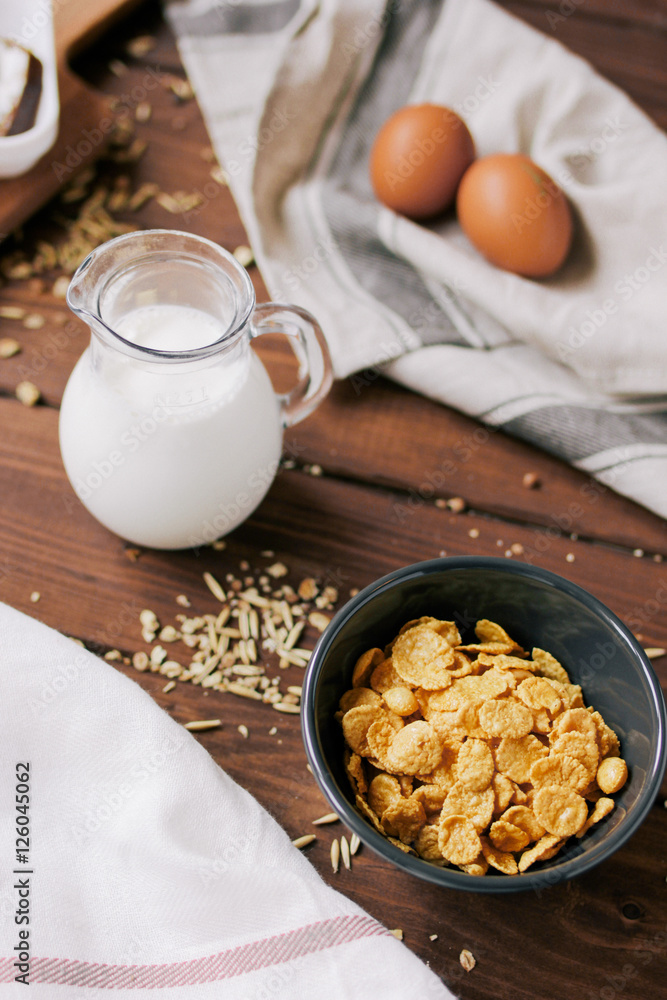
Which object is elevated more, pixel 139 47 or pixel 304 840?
pixel 139 47

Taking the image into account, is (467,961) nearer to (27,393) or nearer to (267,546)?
(267,546)

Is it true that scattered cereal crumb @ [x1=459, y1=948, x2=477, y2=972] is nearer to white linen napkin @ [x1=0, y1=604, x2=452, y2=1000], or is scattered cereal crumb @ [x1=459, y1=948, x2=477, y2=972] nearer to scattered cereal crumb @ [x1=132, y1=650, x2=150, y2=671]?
white linen napkin @ [x1=0, y1=604, x2=452, y2=1000]

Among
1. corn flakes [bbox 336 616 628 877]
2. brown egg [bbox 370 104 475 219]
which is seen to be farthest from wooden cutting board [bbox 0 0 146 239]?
corn flakes [bbox 336 616 628 877]

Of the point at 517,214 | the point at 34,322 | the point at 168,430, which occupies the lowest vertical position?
the point at 34,322

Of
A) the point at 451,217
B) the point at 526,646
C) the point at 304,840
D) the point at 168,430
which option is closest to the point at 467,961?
the point at 304,840

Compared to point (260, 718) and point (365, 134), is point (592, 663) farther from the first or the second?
point (365, 134)

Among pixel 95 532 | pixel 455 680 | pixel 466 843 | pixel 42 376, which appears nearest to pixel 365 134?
pixel 42 376

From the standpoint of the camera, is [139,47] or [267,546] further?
[139,47]

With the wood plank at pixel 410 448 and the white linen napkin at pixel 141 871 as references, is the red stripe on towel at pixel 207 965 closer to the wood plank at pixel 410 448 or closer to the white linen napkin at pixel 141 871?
the white linen napkin at pixel 141 871
